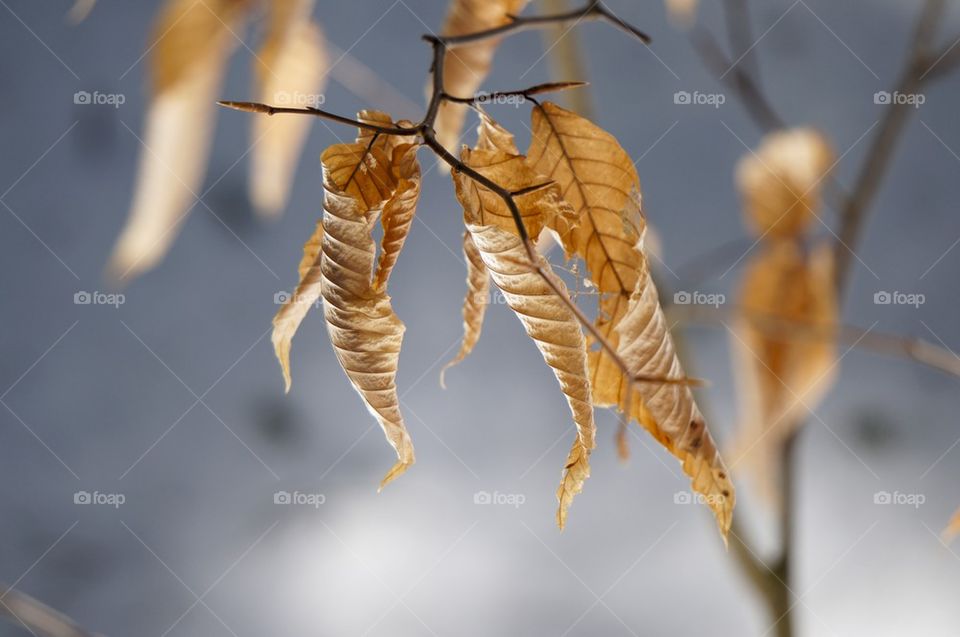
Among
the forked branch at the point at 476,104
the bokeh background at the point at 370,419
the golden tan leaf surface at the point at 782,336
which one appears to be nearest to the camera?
the forked branch at the point at 476,104

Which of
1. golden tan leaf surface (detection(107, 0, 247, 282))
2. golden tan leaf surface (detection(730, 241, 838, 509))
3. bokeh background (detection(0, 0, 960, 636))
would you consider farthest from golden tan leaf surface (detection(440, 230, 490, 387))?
bokeh background (detection(0, 0, 960, 636))

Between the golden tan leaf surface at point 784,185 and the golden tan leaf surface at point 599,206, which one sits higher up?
the golden tan leaf surface at point 784,185

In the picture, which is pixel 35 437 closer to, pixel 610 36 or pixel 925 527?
pixel 610 36

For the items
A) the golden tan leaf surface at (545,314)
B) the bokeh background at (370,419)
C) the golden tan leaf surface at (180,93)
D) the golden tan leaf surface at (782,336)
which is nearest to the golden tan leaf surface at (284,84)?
the golden tan leaf surface at (180,93)

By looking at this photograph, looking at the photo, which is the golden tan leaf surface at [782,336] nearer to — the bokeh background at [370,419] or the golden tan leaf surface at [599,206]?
the golden tan leaf surface at [599,206]

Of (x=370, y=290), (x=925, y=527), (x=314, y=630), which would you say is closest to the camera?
(x=370, y=290)

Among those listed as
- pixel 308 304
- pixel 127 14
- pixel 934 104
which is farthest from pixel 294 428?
pixel 934 104

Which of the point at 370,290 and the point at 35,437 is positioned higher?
the point at 370,290
